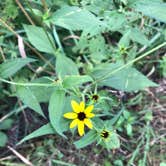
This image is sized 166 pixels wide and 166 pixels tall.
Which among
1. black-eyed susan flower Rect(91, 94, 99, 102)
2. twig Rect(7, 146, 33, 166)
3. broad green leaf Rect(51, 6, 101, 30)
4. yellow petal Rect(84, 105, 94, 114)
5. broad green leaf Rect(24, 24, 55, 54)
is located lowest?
twig Rect(7, 146, 33, 166)

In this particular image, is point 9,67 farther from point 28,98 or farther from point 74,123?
point 74,123

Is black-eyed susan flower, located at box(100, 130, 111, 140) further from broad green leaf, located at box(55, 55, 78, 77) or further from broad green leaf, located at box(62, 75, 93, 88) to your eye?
broad green leaf, located at box(55, 55, 78, 77)

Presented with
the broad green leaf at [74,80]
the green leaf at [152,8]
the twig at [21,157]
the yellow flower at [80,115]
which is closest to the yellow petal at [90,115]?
the yellow flower at [80,115]

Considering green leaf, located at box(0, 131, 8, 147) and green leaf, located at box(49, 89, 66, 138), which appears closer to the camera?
green leaf, located at box(49, 89, 66, 138)

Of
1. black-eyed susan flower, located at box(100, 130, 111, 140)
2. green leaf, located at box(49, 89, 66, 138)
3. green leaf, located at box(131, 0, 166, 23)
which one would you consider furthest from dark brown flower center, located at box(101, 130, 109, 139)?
green leaf, located at box(131, 0, 166, 23)

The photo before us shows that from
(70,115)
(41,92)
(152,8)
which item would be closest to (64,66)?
(41,92)

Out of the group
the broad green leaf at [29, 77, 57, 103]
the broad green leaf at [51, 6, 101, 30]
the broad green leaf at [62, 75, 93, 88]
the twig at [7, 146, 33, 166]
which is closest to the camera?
the broad green leaf at [62, 75, 93, 88]

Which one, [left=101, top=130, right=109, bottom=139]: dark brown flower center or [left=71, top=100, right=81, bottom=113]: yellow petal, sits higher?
[left=71, top=100, right=81, bottom=113]: yellow petal
